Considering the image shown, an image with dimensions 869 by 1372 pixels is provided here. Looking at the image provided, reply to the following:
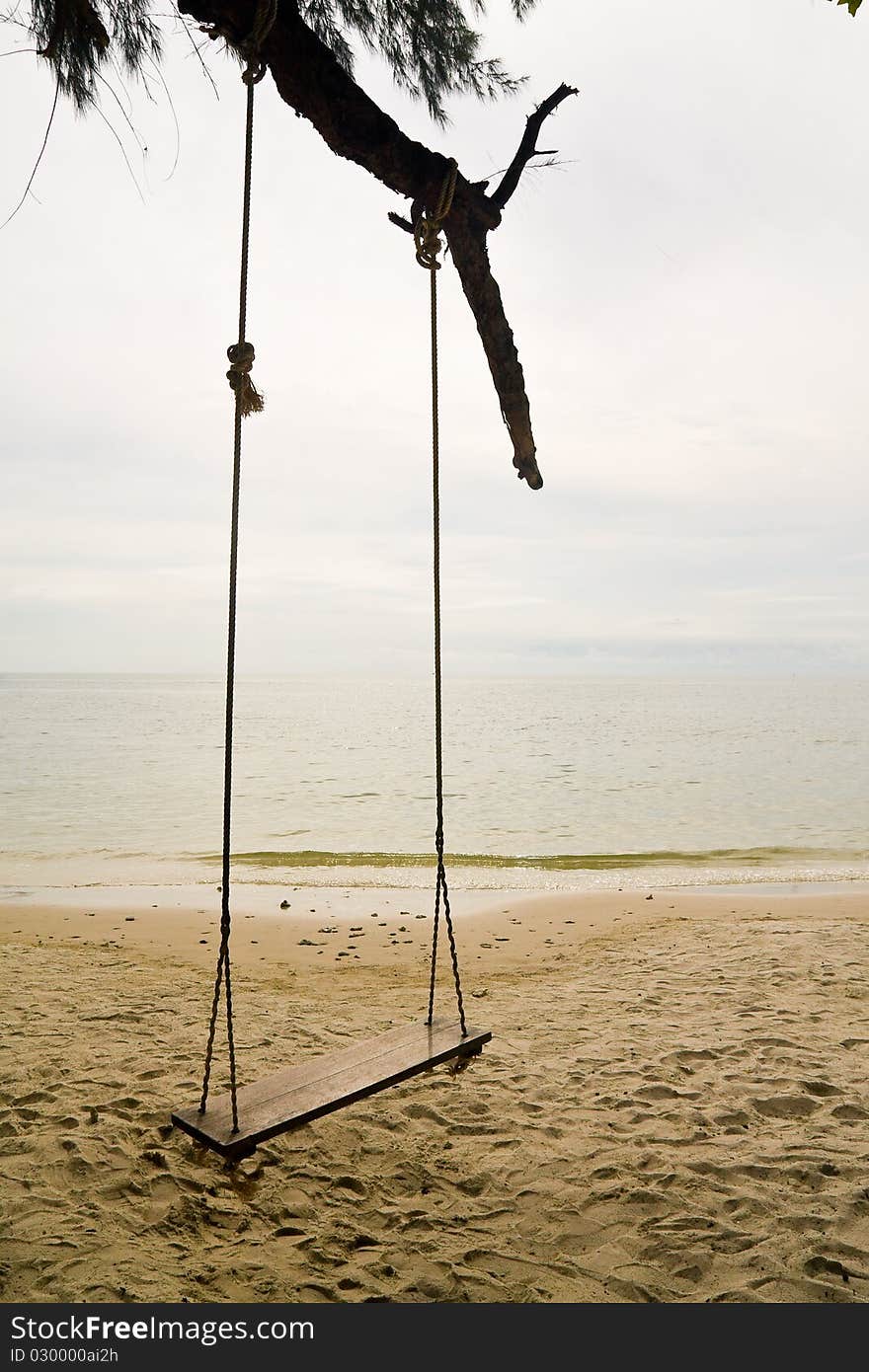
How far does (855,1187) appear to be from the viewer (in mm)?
2840

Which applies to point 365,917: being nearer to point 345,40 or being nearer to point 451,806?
point 345,40

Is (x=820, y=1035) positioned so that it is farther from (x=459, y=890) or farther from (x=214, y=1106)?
(x=459, y=890)

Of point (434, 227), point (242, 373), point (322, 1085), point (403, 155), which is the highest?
point (403, 155)

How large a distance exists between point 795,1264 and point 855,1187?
0.52m

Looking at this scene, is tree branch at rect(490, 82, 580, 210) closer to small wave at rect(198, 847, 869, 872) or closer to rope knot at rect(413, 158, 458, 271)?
rope knot at rect(413, 158, 458, 271)

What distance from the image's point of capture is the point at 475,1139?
324 cm

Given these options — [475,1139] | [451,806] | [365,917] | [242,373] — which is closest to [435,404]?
[242,373]

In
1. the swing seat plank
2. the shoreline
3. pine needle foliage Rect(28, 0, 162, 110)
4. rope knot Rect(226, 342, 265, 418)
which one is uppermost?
pine needle foliage Rect(28, 0, 162, 110)

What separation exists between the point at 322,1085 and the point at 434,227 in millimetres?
2373

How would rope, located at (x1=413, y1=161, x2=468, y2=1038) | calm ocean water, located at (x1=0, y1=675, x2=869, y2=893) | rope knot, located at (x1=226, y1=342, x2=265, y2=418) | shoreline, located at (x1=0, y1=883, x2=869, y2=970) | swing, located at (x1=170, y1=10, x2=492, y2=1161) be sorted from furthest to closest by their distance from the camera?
calm ocean water, located at (x1=0, y1=675, x2=869, y2=893)
shoreline, located at (x1=0, y1=883, x2=869, y2=970)
rope, located at (x1=413, y1=161, x2=468, y2=1038)
rope knot, located at (x1=226, y1=342, x2=265, y2=418)
swing, located at (x1=170, y1=10, x2=492, y2=1161)

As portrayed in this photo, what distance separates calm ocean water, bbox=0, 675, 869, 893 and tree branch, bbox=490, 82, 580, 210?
277 inches

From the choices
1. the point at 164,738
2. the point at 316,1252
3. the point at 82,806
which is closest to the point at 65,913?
the point at 316,1252

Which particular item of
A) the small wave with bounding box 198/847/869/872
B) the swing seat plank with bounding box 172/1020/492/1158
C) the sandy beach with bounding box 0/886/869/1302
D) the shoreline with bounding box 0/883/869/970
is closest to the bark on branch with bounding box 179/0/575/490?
the swing seat plank with bounding box 172/1020/492/1158

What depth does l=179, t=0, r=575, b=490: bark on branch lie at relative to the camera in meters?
2.49
